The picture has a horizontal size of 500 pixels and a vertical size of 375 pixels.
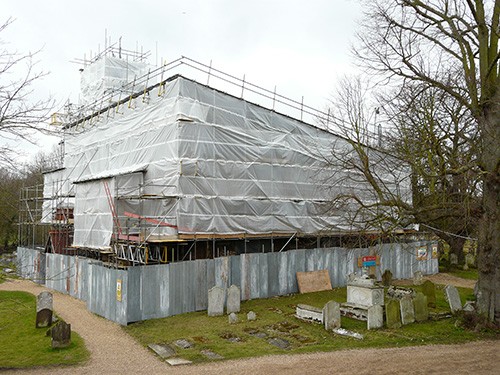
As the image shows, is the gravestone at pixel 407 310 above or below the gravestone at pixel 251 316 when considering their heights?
above

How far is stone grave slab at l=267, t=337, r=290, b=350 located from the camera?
12.4 metres

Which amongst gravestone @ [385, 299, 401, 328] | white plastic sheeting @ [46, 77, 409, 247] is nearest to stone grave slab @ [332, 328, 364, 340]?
gravestone @ [385, 299, 401, 328]

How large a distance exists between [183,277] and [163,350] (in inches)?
168

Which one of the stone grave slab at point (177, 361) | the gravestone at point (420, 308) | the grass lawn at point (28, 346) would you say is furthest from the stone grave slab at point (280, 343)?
the grass lawn at point (28, 346)

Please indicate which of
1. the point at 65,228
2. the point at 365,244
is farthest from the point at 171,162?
the point at 365,244

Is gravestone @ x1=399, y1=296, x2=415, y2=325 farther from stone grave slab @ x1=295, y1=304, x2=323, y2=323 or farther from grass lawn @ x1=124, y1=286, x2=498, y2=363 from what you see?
stone grave slab @ x1=295, y1=304, x2=323, y2=323

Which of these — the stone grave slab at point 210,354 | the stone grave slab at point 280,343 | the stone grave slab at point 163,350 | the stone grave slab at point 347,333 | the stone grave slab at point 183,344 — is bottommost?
the stone grave slab at point 163,350

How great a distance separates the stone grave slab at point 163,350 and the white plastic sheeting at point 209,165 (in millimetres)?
6069

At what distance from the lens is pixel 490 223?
1380 cm

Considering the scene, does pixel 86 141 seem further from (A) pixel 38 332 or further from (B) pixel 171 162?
(A) pixel 38 332

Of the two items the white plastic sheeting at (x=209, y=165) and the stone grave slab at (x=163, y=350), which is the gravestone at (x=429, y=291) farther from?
the stone grave slab at (x=163, y=350)

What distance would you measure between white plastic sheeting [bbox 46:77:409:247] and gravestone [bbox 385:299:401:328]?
4.77 meters

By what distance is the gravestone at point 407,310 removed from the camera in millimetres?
14266

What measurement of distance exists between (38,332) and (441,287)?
1822 cm
